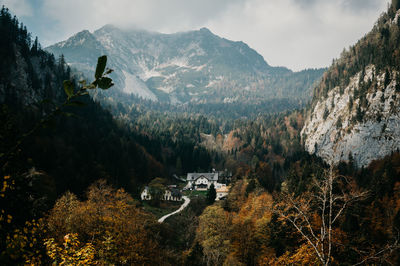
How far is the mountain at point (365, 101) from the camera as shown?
135875 millimetres

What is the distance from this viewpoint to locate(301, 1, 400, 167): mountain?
135875 millimetres

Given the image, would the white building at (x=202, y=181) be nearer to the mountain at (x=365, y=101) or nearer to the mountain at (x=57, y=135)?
the mountain at (x=57, y=135)

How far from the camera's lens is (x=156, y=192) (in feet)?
286

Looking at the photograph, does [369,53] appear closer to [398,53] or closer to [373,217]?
[398,53]

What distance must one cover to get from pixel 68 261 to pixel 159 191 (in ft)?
262

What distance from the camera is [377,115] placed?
461 ft

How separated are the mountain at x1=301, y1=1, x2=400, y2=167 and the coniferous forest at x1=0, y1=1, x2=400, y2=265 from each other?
1.29 meters

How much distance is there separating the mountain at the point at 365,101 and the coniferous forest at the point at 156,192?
4.23ft

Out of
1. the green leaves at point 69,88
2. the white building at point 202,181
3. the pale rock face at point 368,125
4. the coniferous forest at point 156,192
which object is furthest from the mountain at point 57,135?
the pale rock face at point 368,125

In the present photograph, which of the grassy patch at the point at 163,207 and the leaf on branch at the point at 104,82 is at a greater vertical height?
the leaf on branch at the point at 104,82

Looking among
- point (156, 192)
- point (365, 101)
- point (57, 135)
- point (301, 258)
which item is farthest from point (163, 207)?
point (365, 101)

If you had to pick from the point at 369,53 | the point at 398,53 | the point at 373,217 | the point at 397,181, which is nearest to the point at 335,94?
the point at 369,53

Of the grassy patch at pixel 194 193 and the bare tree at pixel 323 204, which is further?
the grassy patch at pixel 194 193

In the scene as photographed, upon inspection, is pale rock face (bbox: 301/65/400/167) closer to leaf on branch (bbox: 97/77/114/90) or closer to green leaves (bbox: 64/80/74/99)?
leaf on branch (bbox: 97/77/114/90)
